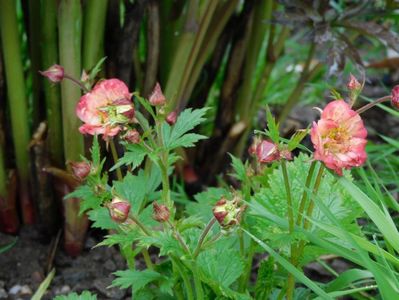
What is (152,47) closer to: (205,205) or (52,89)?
(52,89)

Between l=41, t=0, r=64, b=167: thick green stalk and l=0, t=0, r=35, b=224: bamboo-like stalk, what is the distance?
46 millimetres

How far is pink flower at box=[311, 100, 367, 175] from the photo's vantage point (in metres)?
0.86

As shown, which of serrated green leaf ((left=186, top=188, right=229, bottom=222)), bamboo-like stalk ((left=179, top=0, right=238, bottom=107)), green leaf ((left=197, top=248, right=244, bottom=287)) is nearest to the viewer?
green leaf ((left=197, top=248, right=244, bottom=287))

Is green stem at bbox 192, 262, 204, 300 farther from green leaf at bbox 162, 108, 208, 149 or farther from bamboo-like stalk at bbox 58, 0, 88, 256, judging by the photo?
bamboo-like stalk at bbox 58, 0, 88, 256

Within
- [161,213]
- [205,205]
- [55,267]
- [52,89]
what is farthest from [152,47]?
[161,213]

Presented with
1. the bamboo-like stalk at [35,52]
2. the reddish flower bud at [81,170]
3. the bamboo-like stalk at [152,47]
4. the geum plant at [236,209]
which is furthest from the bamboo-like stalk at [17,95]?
the reddish flower bud at [81,170]

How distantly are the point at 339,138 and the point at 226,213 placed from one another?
162 millimetres

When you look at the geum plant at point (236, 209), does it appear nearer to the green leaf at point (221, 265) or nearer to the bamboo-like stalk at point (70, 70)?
the green leaf at point (221, 265)

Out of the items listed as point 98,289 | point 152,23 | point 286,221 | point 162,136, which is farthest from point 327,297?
point 152,23

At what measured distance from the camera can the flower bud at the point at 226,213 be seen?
0.85 meters

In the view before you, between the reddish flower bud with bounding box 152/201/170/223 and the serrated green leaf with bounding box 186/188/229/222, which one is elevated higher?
the reddish flower bud with bounding box 152/201/170/223

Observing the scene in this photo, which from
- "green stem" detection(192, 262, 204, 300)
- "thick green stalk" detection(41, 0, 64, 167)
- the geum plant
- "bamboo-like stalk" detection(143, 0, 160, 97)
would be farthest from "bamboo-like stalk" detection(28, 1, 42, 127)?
"green stem" detection(192, 262, 204, 300)

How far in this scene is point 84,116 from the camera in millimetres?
980

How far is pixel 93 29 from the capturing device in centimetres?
129
